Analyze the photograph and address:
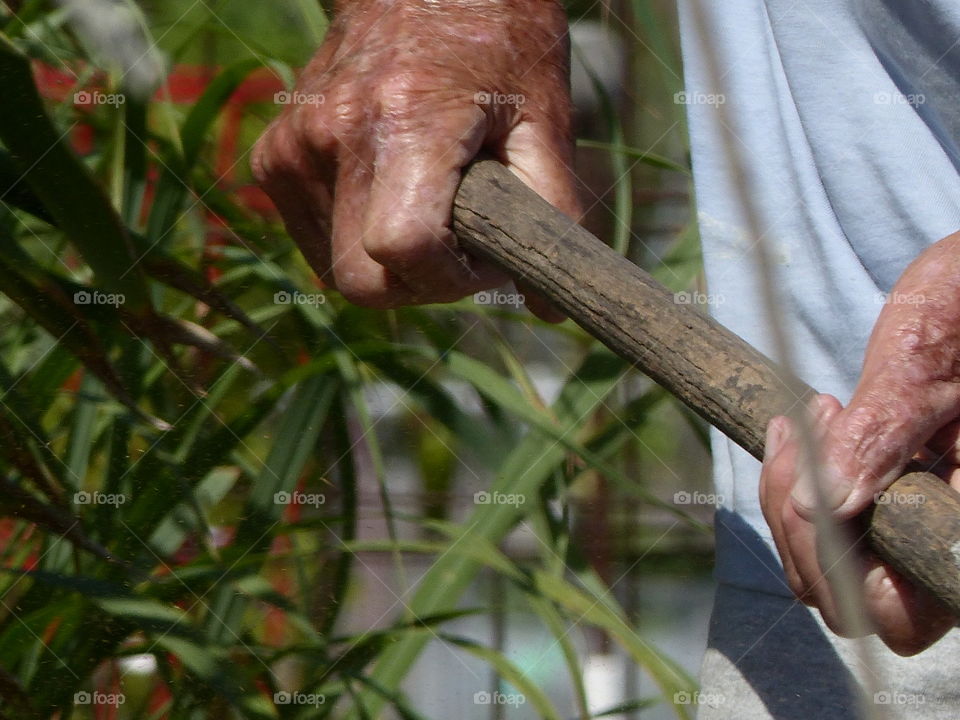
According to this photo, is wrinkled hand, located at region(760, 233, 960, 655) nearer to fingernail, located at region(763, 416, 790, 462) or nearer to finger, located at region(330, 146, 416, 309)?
fingernail, located at region(763, 416, 790, 462)

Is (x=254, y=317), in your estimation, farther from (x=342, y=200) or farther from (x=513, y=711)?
(x=513, y=711)

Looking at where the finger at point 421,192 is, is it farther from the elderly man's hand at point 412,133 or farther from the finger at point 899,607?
Result: the finger at point 899,607

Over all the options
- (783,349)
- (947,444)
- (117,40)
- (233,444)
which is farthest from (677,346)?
(117,40)

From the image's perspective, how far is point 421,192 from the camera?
66 cm

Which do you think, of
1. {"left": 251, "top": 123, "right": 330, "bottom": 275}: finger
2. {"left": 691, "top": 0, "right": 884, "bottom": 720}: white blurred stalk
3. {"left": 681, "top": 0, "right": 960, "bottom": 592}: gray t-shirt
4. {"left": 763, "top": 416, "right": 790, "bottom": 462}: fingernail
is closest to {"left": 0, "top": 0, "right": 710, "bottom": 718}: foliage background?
{"left": 251, "top": 123, "right": 330, "bottom": 275}: finger

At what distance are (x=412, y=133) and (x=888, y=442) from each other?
15.0 inches

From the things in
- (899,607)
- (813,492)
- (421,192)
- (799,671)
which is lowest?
(799,671)

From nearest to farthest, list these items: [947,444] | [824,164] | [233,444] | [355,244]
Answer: [947,444], [355,244], [824,164], [233,444]

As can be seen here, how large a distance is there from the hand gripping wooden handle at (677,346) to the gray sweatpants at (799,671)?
0.32 meters

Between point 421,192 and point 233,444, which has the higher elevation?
point 421,192

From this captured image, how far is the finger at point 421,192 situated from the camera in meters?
0.67

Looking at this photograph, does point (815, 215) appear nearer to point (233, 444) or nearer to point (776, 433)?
point (776, 433)

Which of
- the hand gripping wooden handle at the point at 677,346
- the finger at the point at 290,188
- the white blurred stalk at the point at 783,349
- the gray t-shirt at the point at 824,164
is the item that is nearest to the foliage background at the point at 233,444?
the finger at the point at 290,188

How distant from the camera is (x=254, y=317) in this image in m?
1.10
